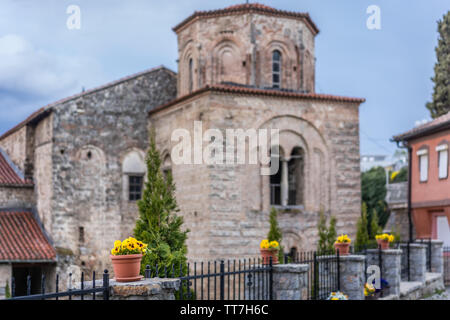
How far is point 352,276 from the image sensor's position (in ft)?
40.3

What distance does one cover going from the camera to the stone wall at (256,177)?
57.9ft

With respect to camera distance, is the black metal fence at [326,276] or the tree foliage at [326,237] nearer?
the black metal fence at [326,276]

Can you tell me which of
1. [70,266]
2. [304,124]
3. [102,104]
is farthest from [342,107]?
[70,266]

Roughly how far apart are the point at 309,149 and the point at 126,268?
13.8 m

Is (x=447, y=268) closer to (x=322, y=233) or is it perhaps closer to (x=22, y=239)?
(x=322, y=233)

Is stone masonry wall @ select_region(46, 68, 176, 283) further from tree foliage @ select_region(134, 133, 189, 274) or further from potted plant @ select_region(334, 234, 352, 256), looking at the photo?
potted plant @ select_region(334, 234, 352, 256)

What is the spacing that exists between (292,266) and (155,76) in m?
13.6

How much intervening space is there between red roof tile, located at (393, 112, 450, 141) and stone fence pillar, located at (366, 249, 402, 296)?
6308 mm

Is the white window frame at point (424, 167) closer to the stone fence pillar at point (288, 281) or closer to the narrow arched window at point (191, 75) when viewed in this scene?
the narrow arched window at point (191, 75)

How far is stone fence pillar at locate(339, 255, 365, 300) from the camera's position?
1224 centimetres

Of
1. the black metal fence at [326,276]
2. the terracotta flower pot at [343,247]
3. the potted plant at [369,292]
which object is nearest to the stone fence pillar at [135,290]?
the black metal fence at [326,276]

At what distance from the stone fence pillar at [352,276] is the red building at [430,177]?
792cm
